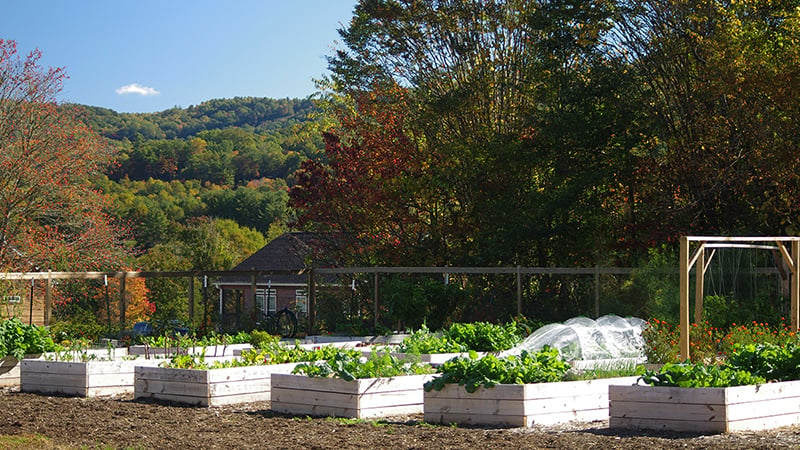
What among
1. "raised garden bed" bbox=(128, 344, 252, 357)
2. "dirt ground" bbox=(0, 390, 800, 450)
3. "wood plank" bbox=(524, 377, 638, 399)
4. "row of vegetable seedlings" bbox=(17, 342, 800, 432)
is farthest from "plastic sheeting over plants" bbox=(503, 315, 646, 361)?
"raised garden bed" bbox=(128, 344, 252, 357)

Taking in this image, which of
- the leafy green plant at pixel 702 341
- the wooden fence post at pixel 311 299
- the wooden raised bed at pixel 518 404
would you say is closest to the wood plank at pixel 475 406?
the wooden raised bed at pixel 518 404

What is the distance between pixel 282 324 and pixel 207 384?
9127 mm

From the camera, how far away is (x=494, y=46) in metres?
21.1

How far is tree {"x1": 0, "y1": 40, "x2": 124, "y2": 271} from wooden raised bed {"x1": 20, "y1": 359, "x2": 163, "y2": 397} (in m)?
14.6

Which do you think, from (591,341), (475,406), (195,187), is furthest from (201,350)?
(195,187)

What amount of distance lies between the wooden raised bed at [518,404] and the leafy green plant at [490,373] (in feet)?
0.24

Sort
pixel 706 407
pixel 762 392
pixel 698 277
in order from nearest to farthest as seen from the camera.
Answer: pixel 706 407, pixel 762 392, pixel 698 277

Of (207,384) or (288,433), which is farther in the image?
(207,384)

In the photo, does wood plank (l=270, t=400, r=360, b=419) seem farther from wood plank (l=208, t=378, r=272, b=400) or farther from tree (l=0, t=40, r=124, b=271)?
tree (l=0, t=40, r=124, b=271)

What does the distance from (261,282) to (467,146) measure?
18677 mm

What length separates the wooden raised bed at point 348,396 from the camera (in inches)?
321

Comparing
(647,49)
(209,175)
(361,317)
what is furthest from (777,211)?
(209,175)

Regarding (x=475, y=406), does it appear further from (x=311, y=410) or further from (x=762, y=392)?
(x=762, y=392)

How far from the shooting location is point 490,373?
25.2 ft
